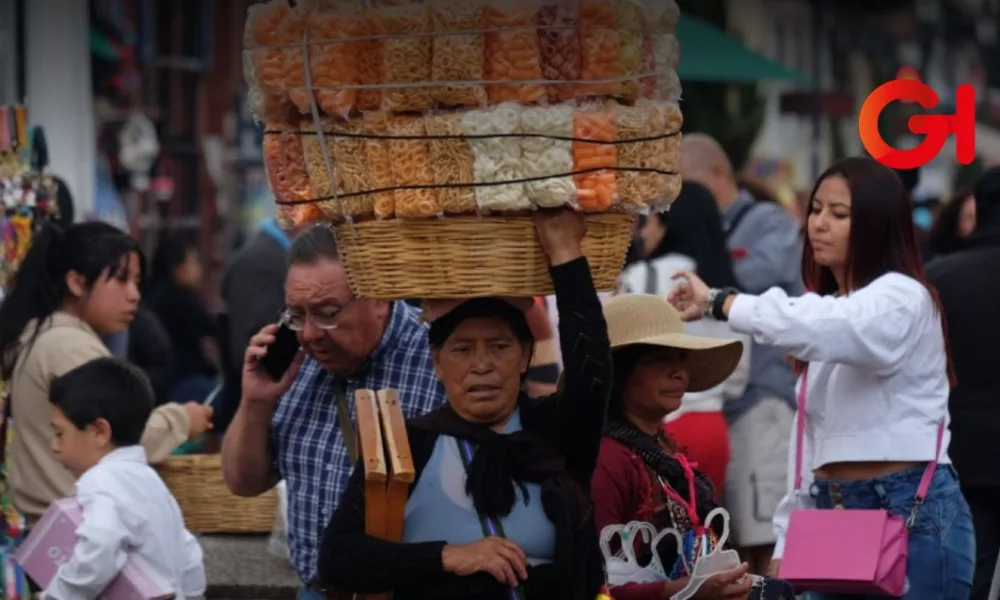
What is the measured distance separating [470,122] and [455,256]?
0.92ft

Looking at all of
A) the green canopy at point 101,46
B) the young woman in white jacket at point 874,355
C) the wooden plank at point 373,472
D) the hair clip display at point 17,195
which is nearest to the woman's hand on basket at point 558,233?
the wooden plank at point 373,472

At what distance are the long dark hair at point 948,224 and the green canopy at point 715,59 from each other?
18.0ft

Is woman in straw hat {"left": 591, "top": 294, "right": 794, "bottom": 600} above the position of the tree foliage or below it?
below

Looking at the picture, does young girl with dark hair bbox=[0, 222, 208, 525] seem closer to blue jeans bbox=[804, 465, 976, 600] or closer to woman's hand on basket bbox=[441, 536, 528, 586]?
blue jeans bbox=[804, 465, 976, 600]

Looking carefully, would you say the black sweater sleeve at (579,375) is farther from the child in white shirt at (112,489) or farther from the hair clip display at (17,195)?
the hair clip display at (17,195)

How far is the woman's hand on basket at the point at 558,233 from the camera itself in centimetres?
437

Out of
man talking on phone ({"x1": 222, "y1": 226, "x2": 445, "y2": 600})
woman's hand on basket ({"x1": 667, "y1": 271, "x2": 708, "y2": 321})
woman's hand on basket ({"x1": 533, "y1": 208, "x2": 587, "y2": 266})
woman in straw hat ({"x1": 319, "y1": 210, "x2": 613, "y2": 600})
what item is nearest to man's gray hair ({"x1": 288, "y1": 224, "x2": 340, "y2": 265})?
man talking on phone ({"x1": 222, "y1": 226, "x2": 445, "y2": 600})

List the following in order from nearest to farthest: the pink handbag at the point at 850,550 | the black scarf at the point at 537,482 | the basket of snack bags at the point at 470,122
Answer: the basket of snack bags at the point at 470,122 < the black scarf at the point at 537,482 < the pink handbag at the point at 850,550

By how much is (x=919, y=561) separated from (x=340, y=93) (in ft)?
8.49

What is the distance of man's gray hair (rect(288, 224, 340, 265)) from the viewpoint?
5.19 meters

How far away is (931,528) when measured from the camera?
241 inches

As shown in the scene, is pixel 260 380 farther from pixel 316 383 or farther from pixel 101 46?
pixel 101 46

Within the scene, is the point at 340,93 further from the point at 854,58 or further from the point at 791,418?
the point at 854,58

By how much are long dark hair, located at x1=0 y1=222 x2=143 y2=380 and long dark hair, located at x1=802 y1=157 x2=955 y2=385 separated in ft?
8.03
